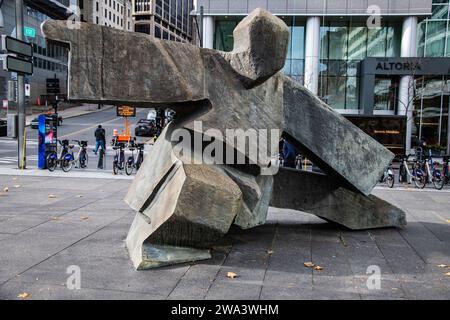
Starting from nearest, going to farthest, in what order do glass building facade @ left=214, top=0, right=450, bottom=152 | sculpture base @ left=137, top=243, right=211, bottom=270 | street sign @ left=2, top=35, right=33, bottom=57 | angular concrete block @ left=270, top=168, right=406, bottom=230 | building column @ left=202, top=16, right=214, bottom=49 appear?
sculpture base @ left=137, top=243, right=211, bottom=270 < angular concrete block @ left=270, top=168, right=406, bottom=230 < street sign @ left=2, top=35, right=33, bottom=57 < glass building facade @ left=214, top=0, right=450, bottom=152 < building column @ left=202, top=16, right=214, bottom=49

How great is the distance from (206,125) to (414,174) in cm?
1125

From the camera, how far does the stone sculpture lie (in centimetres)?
522

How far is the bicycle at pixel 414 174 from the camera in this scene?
14.5 metres

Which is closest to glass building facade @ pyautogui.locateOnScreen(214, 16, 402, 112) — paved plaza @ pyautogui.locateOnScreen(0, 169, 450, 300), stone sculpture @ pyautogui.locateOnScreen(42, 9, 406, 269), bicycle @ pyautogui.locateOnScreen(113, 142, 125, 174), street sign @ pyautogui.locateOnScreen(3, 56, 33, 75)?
bicycle @ pyautogui.locateOnScreen(113, 142, 125, 174)

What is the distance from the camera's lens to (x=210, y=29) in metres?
32.0

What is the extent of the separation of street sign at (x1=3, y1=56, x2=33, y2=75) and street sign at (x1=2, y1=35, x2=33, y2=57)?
0.81 ft

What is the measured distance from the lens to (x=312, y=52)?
31.1m

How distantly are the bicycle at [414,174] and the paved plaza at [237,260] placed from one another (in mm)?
5460

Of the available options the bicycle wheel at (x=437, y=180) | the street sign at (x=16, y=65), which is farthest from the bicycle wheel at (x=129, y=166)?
the bicycle wheel at (x=437, y=180)

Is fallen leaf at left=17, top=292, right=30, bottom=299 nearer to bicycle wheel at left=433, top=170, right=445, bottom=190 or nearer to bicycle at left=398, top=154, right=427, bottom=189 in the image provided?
bicycle at left=398, top=154, right=427, bottom=189

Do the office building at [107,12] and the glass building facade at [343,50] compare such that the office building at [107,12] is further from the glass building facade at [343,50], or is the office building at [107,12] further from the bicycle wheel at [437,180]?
the bicycle wheel at [437,180]

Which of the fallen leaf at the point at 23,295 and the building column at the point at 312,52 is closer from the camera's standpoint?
the fallen leaf at the point at 23,295

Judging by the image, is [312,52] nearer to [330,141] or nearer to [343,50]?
[343,50]
